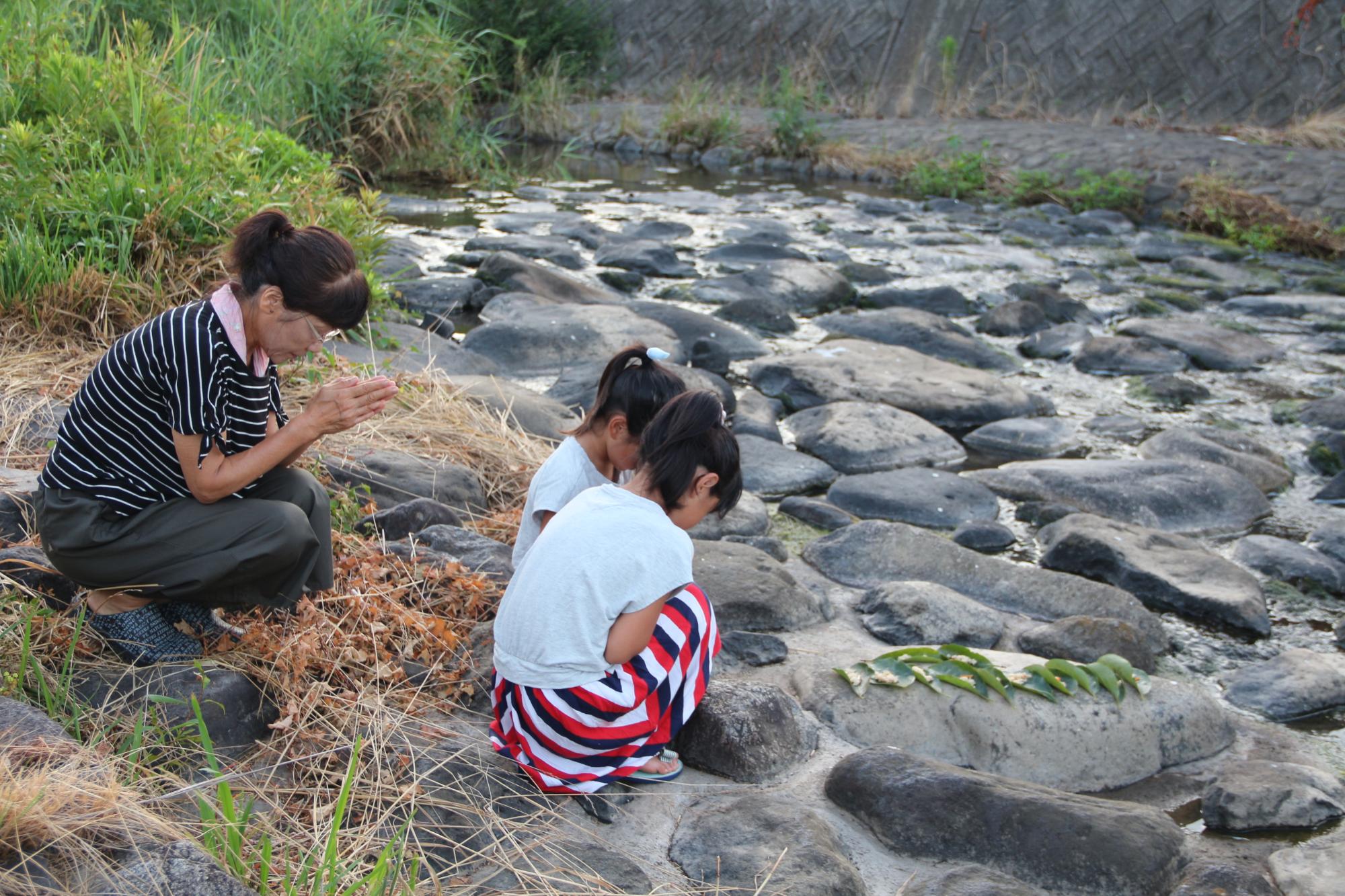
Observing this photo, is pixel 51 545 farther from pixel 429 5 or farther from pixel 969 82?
pixel 969 82

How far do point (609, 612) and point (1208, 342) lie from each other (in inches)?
227

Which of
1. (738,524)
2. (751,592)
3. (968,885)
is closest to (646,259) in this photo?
(738,524)

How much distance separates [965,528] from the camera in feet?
14.9

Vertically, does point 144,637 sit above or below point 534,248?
above

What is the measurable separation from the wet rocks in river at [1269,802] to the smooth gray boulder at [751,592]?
1.20 meters

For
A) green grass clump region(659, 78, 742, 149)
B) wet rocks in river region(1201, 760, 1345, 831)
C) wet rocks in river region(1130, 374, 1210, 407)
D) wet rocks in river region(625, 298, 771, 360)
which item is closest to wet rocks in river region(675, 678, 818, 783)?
wet rocks in river region(1201, 760, 1345, 831)

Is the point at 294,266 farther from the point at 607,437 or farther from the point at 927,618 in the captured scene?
the point at 927,618

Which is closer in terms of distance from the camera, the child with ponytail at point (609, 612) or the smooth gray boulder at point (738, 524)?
the child with ponytail at point (609, 612)

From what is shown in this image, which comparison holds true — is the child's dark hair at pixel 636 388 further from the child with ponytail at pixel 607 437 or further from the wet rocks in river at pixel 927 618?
the wet rocks in river at pixel 927 618

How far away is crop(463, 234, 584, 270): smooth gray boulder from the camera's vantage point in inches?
328

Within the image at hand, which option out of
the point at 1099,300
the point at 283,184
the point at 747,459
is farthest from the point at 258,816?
the point at 1099,300

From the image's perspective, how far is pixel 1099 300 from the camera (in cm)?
823

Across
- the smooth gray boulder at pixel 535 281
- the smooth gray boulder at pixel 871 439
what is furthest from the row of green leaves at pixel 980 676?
the smooth gray boulder at pixel 535 281

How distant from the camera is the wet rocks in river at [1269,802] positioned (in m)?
2.79
